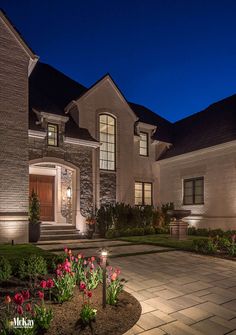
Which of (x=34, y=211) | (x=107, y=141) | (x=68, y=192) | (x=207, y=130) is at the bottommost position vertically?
(x=34, y=211)

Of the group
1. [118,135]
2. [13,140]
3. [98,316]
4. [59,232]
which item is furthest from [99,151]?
[98,316]

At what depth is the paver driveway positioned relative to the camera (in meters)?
4.02

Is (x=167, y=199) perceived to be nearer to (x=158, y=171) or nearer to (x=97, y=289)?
(x=158, y=171)

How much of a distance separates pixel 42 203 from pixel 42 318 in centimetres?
1348

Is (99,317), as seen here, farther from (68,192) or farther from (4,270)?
(68,192)

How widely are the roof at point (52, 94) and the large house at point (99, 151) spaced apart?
0.06 meters

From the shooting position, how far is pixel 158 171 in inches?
752

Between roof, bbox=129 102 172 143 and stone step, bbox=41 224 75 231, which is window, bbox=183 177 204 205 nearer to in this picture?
roof, bbox=129 102 172 143

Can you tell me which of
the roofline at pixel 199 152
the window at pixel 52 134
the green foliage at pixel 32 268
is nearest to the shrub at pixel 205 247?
the green foliage at pixel 32 268

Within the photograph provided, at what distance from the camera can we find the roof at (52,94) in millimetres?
14633

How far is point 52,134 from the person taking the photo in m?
14.5

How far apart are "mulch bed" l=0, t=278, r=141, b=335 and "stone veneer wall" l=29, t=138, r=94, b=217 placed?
9.35 m

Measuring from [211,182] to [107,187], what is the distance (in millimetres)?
5599

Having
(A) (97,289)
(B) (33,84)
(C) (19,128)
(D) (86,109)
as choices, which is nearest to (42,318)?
(A) (97,289)
